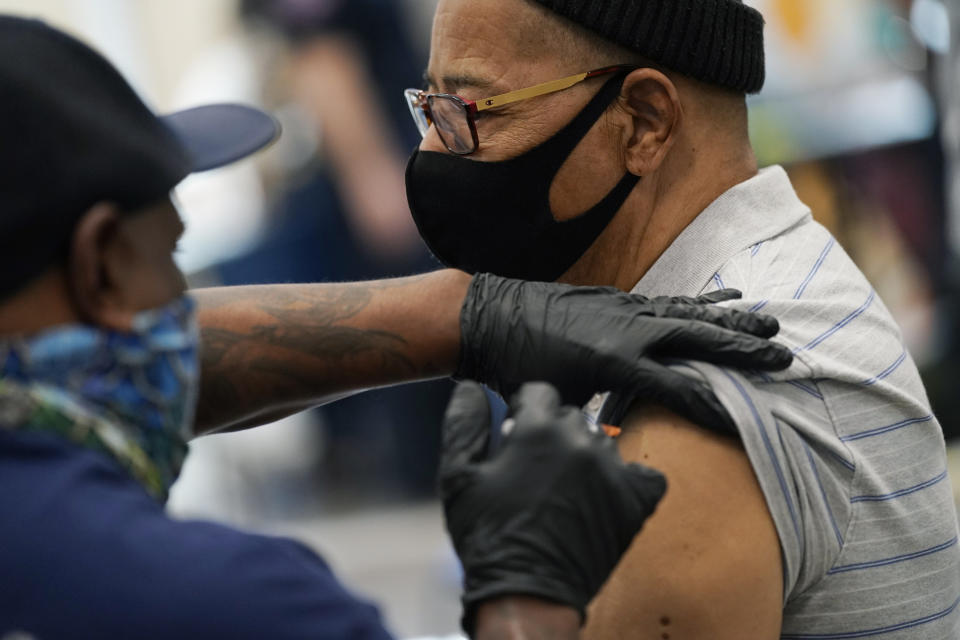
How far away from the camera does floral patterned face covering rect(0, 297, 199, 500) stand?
128 cm

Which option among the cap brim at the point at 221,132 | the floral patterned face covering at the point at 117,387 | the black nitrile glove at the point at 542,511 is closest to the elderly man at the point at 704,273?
the black nitrile glove at the point at 542,511

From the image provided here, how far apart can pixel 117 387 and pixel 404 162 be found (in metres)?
5.11

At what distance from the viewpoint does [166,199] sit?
1434 mm

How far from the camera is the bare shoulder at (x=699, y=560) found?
1.69 m

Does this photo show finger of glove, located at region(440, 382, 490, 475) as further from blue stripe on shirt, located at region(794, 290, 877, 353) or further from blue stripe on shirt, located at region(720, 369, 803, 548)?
blue stripe on shirt, located at region(794, 290, 877, 353)

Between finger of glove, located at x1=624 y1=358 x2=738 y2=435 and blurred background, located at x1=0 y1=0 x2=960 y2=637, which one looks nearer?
finger of glove, located at x1=624 y1=358 x2=738 y2=435

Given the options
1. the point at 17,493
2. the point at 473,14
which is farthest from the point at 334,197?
the point at 17,493

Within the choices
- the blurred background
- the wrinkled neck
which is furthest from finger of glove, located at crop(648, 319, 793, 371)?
the blurred background

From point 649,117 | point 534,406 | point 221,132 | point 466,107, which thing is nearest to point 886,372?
point 649,117

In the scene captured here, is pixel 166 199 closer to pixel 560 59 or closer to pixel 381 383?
pixel 381 383

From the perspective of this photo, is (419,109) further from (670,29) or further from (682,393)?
(682,393)

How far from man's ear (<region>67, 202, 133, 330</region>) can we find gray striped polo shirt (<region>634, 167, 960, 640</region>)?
835 mm

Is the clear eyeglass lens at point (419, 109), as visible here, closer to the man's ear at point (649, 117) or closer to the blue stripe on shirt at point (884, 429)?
the man's ear at point (649, 117)

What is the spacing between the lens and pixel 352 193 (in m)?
6.52
